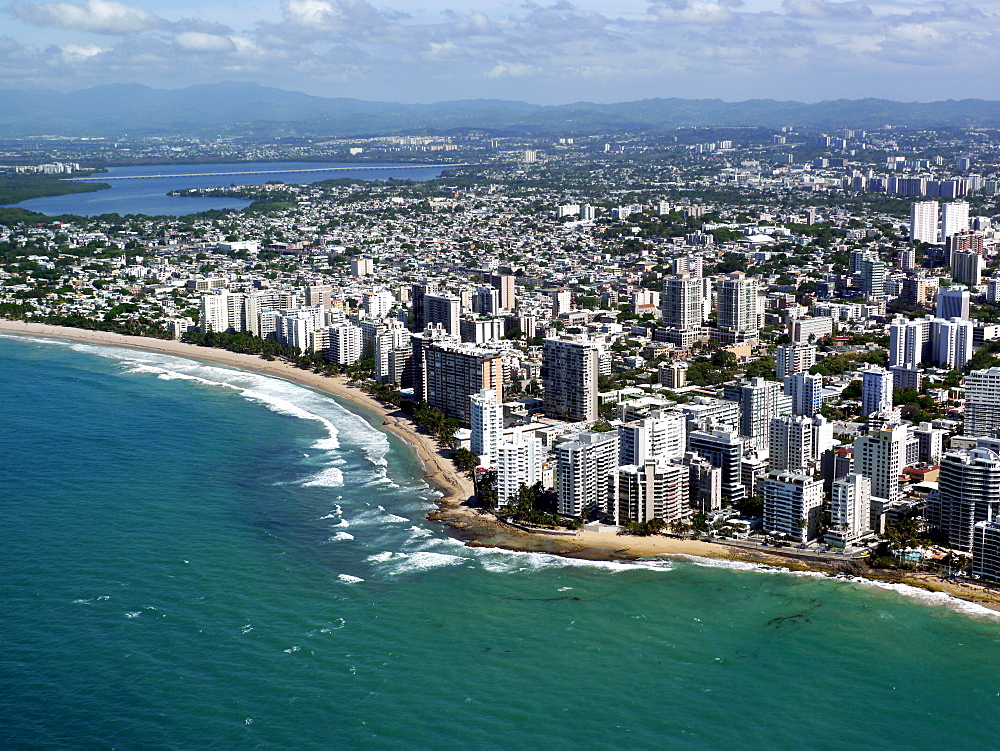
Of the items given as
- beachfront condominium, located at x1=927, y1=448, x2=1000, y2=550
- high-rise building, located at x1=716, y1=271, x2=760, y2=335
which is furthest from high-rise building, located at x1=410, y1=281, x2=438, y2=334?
beachfront condominium, located at x1=927, y1=448, x2=1000, y2=550

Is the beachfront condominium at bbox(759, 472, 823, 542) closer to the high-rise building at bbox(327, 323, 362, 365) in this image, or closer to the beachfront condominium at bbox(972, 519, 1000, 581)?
the beachfront condominium at bbox(972, 519, 1000, 581)

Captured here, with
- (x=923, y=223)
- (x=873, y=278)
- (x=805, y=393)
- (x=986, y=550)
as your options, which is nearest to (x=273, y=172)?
(x=923, y=223)

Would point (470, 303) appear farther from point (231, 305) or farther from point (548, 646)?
point (548, 646)

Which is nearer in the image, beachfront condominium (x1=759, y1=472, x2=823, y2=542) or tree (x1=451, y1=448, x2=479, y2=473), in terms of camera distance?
beachfront condominium (x1=759, y1=472, x2=823, y2=542)

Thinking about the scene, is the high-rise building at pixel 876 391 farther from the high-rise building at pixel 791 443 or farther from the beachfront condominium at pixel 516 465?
the beachfront condominium at pixel 516 465

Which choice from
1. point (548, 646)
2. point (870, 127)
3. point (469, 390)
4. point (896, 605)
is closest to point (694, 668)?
point (548, 646)

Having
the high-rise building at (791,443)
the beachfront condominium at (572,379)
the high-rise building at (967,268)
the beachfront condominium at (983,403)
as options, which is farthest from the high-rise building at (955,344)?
the high-rise building at (967,268)
